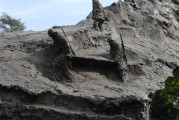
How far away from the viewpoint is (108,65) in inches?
165

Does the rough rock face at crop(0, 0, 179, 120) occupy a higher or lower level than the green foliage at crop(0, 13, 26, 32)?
lower

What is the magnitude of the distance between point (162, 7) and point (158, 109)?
19.5 feet

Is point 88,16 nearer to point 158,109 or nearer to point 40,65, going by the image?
point 40,65

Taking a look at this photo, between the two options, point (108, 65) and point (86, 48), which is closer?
point (108, 65)

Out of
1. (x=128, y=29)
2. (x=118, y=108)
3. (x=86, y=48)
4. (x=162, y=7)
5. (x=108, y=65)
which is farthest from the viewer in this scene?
(x=162, y=7)

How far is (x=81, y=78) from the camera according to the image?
3932 mm

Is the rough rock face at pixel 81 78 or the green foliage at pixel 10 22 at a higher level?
the green foliage at pixel 10 22

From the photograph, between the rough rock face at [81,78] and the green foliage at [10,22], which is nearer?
the rough rock face at [81,78]

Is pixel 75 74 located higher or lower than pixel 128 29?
lower

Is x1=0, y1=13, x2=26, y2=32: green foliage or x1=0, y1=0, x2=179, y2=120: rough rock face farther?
x1=0, y1=13, x2=26, y2=32: green foliage

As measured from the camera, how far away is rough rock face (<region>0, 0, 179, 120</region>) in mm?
3445

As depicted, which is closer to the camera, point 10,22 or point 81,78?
point 81,78

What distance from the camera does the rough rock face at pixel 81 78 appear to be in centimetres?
345

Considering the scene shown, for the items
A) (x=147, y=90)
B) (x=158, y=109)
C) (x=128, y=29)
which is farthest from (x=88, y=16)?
(x=158, y=109)
